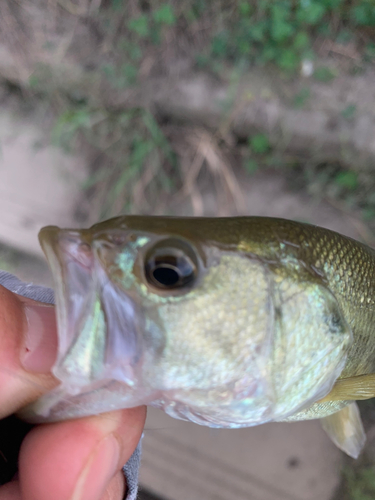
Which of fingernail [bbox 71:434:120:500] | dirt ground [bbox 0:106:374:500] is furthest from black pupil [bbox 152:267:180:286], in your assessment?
dirt ground [bbox 0:106:374:500]

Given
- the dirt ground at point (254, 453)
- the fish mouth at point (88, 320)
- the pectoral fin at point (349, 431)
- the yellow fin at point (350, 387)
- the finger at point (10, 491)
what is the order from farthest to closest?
the dirt ground at point (254, 453)
the pectoral fin at point (349, 431)
the yellow fin at point (350, 387)
the finger at point (10, 491)
the fish mouth at point (88, 320)

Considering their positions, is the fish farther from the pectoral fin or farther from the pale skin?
the pectoral fin

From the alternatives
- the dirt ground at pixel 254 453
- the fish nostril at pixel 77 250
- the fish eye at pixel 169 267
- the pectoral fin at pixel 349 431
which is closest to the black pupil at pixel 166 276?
the fish eye at pixel 169 267

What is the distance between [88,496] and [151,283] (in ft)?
1.49

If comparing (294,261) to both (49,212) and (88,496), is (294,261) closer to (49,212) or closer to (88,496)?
(88,496)

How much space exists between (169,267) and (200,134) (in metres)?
1.48

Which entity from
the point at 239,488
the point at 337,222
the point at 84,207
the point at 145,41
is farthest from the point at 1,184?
the point at 239,488

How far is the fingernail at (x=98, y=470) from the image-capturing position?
67 centimetres

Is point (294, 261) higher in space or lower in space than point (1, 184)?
lower

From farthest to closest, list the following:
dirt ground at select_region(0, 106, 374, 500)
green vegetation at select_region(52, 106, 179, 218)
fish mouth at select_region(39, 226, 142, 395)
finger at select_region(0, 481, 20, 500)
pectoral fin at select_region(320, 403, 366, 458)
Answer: green vegetation at select_region(52, 106, 179, 218), dirt ground at select_region(0, 106, 374, 500), pectoral fin at select_region(320, 403, 366, 458), finger at select_region(0, 481, 20, 500), fish mouth at select_region(39, 226, 142, 395)

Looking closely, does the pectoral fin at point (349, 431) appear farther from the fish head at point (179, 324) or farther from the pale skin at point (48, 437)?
the pale skin at point (48, 437)

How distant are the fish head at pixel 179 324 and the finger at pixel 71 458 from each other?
38 millimetres

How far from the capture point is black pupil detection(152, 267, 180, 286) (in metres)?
0.64

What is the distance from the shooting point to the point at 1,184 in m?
2.13
